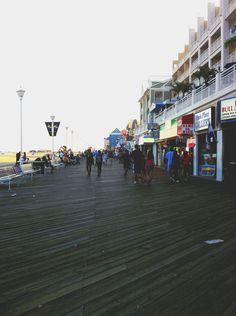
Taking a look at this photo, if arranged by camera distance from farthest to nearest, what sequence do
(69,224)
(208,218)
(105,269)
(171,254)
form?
(208,218) < (69,224) < (171,254) < (105,269)

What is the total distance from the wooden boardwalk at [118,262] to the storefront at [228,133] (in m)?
7.67

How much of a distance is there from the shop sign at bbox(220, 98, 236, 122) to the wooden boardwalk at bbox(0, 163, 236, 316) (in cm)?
757

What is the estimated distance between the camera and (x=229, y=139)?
53.7 ft

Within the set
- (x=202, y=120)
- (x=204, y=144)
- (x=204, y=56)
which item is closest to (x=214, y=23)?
(x=204, y=56)

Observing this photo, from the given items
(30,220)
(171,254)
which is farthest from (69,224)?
(171,254)

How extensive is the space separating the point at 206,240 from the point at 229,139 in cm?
1216

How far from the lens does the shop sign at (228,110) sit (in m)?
14.3

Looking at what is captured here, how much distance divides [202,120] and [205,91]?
1.86m

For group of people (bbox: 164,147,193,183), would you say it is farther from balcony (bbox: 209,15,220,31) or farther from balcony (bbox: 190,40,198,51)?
balcony (bbox: 190,40,198,51)

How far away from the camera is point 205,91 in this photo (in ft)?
62.5

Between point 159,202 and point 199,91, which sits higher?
point 199,91

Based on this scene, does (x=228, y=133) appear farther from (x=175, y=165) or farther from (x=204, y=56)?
(x=204, y=56)

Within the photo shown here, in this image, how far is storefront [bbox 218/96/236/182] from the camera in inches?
575

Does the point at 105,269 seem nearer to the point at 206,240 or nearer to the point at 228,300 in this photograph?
the point at 228,300
